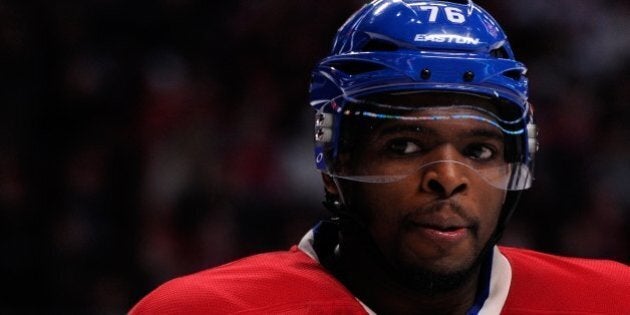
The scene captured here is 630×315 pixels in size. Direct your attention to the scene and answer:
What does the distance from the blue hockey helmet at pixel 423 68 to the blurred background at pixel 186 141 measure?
1793 millimetres

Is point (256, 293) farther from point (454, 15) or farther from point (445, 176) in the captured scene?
point (454, 15)

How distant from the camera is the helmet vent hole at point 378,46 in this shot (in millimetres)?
2039

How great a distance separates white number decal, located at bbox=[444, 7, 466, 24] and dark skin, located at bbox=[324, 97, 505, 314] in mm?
186

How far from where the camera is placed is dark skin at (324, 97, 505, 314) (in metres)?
1.88

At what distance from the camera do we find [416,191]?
6.23 feet

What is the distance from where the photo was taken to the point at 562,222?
4.06m

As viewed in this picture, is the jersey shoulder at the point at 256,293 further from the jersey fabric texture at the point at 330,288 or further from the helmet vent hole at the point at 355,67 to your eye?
the helmet vent hole at the point at 355,67

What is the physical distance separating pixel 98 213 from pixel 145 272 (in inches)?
10.6

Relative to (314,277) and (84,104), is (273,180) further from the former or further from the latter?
(314,277)

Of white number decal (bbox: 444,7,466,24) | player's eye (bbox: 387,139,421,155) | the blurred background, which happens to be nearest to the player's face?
player's eye (bbox: 387,139,421,155)

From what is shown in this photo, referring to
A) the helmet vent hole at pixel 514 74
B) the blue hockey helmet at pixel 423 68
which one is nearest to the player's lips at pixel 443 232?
the blue hockey helmet at pixel 423 68

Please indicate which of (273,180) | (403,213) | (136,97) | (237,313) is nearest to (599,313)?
(403,213)

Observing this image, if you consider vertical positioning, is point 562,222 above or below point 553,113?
below

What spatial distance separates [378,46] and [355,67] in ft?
0.20
